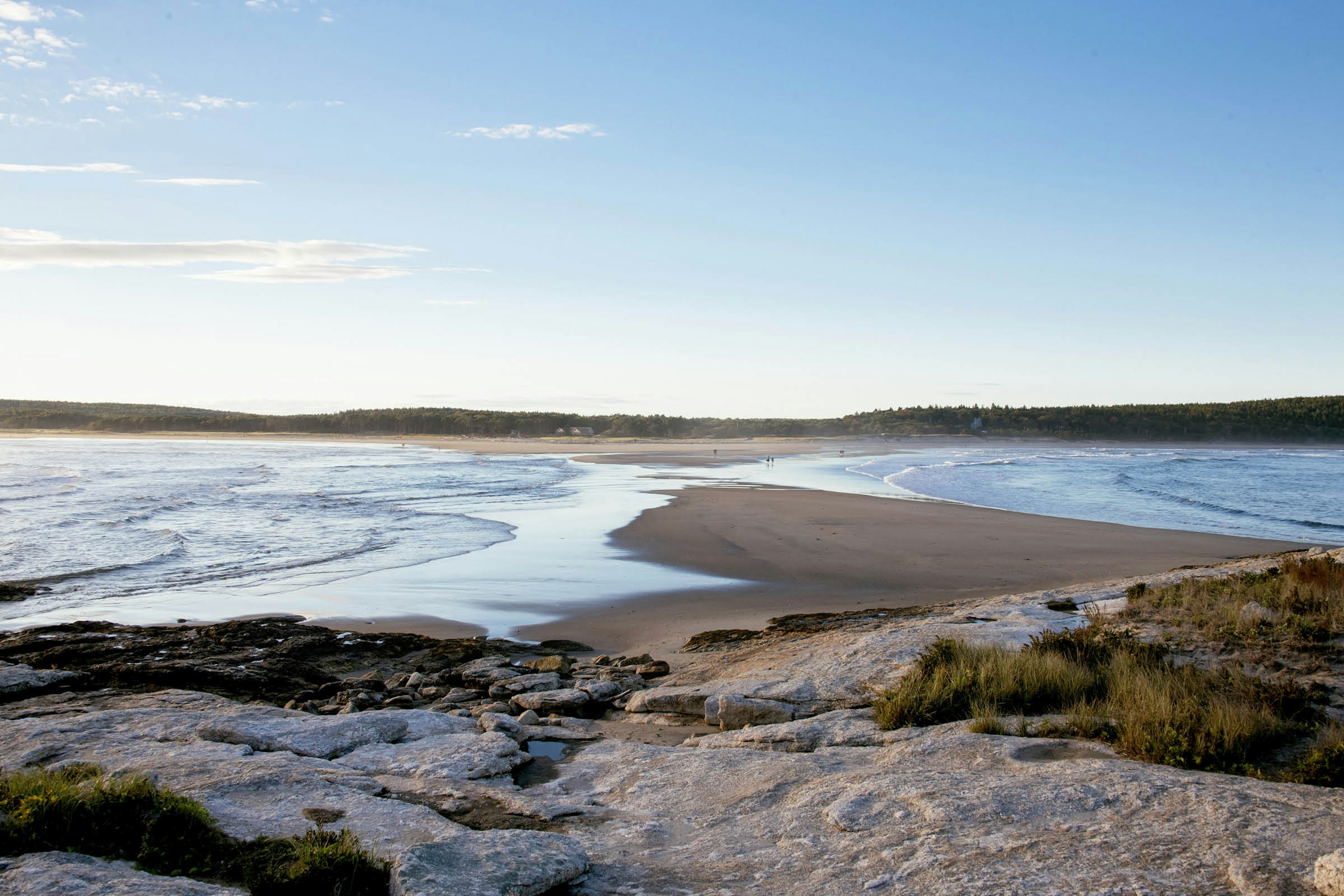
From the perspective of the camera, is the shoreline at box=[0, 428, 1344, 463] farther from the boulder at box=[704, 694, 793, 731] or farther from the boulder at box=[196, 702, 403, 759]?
the boulder at box=[196, 702, 403, 759]

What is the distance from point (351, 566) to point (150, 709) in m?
8.93

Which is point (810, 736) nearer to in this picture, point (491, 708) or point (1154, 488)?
point (491, 708)

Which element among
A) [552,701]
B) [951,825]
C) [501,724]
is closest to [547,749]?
[501,724]

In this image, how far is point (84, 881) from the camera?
3.07 m

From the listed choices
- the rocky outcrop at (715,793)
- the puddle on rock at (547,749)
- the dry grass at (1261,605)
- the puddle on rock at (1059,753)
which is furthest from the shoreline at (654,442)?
the puddle on rock at (1059,753)

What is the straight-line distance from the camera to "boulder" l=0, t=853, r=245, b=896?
117 inches

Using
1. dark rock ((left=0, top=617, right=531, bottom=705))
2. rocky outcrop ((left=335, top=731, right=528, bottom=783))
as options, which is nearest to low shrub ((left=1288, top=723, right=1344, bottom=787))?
rocky outcrop ((left=335, top=731, right=528, bottom=783))

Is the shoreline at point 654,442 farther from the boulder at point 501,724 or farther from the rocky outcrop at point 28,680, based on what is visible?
the boulder at point 501,724

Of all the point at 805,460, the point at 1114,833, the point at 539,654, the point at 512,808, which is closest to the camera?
the point at 1114,833

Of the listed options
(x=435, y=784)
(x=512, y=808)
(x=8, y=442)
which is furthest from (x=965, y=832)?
(x=8, y=442)

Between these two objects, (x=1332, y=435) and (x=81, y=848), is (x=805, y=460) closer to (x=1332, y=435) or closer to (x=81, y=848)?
(x=81, y=848)

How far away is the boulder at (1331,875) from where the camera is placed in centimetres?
301

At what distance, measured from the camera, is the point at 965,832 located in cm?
385

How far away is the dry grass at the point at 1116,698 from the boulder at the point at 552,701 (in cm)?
261
